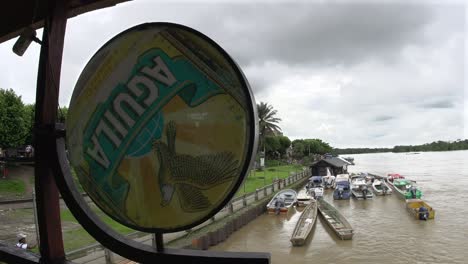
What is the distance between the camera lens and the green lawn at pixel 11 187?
24684mm

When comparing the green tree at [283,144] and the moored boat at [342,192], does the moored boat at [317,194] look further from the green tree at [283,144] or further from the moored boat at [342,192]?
the green tree at [283,144]

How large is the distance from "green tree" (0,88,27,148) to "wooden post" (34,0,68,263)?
29.8 m

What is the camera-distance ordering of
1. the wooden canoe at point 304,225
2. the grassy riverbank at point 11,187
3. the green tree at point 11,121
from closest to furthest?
the wooden canoe at point 304,225 → the grassy riverbank at point 11,187 → the green tree at point 11,121

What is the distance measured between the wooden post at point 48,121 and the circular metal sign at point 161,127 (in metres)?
0.52

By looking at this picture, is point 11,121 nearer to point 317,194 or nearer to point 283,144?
point 317,194

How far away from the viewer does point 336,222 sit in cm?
2348

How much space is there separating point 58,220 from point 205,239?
46.3 ft

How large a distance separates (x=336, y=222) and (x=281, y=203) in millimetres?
5458

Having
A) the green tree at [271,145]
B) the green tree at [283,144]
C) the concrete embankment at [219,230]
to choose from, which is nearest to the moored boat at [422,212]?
the concrete embankment at [219,230]

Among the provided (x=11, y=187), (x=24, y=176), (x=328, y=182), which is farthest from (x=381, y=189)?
(x=24, y=176)

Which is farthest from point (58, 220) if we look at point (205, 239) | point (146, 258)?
point (205, 239)

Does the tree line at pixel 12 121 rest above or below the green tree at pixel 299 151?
above

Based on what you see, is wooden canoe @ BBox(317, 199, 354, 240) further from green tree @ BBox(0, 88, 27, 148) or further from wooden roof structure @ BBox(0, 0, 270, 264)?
green tree @ BBox(0, 88, 27, 148)

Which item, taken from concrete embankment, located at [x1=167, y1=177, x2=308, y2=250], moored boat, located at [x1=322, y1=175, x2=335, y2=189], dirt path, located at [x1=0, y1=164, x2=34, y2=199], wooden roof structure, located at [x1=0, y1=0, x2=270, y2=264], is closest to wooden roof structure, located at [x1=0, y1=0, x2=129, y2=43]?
wooden roof structure, located at [x1=0, y1=0, x2=270, y2=264]
